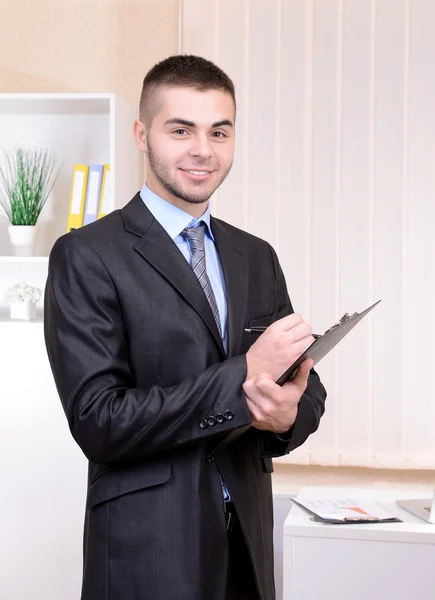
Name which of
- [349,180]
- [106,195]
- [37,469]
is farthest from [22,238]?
[349,180]

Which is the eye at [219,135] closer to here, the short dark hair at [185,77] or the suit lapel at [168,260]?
the short dark hair at [185,77]

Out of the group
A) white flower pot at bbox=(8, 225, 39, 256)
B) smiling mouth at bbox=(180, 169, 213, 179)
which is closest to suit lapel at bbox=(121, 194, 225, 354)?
smiling mouth at bbox=(180, 169, 213, 179)

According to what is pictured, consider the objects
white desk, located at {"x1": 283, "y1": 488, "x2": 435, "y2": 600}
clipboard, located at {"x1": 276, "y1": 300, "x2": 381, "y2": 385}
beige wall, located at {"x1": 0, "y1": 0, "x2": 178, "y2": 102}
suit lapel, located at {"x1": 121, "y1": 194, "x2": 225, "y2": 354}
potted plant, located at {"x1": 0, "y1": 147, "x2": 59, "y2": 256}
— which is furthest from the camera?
beige wall, located at {"x1": 0, "y1": 0, "x2": 178, "y2": 102}

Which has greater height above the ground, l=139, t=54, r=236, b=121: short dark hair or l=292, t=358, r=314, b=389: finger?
l=139, t=54, r=236, b=121: short dark hair

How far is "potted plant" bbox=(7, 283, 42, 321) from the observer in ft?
9.80

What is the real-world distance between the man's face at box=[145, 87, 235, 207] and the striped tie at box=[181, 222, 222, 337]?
0.20 ft

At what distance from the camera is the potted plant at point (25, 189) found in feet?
9.70

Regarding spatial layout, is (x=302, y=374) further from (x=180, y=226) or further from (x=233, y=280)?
(x=180, y=226)

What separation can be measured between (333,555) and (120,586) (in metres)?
0.83

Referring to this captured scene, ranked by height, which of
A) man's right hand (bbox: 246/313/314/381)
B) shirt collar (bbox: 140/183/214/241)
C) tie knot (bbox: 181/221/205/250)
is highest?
shirt collar (bbox: 140/183/214/241)

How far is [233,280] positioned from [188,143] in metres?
0.27

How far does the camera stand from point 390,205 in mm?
3059

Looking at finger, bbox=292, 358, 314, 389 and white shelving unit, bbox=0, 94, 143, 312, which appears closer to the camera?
finger, bbox=292, 358, 314, 389

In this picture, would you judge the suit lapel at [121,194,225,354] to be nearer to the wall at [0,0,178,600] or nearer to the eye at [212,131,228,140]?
the eye at [212,131,228,140]
